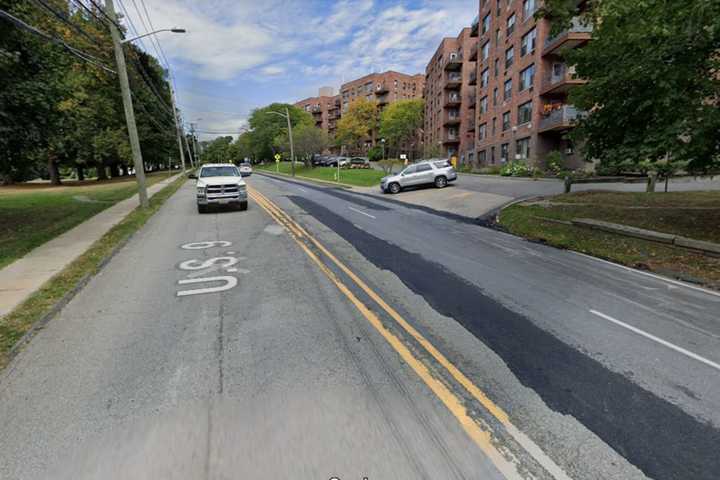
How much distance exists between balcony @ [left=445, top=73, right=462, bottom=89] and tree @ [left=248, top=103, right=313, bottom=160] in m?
37.8

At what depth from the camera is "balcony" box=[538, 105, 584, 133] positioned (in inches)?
1005

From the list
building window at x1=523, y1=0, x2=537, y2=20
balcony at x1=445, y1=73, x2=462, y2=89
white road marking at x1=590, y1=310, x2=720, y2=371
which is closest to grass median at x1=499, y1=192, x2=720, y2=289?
white road marking at x1=590, y1=310, x2=720, y2=371

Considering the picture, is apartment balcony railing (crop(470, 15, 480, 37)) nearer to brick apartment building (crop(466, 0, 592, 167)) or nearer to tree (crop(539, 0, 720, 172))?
brick apartment building (crop(466, 0, 592, 167))

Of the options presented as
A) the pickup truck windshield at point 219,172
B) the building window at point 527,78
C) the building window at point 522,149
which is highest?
the building window at point 527,78

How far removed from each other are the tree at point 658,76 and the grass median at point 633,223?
193 centimetres

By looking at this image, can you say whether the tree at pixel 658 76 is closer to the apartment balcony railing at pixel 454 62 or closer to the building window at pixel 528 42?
the building window at pixel 528 42

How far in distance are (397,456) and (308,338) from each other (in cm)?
189

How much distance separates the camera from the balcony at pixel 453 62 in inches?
2105

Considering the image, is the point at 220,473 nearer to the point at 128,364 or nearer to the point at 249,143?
the point at 128,364

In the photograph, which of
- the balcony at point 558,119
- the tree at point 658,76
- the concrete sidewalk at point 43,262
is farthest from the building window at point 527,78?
the concrete sidewalk at point 43,262

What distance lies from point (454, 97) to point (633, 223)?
50.2 meters

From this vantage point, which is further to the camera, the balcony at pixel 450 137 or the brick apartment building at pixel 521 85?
the balcony at pixel 450 137

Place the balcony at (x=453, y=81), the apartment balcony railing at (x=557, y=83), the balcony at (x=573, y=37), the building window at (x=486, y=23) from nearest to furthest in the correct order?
the balcony at (x=573, y=37), the apartment balcony railing at (x=557, y=83), the building window at (x=486, y=23), the balcony at (x=453, y=81)

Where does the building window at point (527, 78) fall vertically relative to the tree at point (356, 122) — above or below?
below
